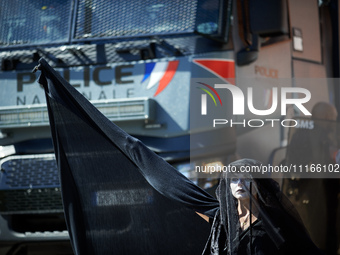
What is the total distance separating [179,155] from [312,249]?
208 cm

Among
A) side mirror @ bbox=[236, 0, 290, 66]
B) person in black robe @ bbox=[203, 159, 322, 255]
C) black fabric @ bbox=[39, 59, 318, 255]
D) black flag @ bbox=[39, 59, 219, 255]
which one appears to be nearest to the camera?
person in black robe @ bbox=[203, 159, 322, 255]

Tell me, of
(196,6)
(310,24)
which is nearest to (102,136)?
(196,6)

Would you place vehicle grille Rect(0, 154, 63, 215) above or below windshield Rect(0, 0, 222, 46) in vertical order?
below

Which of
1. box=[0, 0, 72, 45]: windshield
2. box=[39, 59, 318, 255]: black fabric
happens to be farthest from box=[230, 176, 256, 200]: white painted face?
box=[0, 0, 72, 45]: windshield

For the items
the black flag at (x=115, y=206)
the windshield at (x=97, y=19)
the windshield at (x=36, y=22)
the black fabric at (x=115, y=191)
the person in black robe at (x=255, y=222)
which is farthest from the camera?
the windshield at (x=36, y=22)

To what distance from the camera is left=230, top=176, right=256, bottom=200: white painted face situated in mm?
3639

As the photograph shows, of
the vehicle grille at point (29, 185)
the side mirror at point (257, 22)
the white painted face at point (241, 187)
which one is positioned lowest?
the vehicle grille at point (29, 185)

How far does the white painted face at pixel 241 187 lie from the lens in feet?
11.9

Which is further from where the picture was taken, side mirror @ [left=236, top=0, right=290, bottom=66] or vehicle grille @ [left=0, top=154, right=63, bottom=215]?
vehicle grille @ [left=0, top=154, right=63, bottom=215]

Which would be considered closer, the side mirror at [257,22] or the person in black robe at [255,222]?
the person in black robe at [255,222]

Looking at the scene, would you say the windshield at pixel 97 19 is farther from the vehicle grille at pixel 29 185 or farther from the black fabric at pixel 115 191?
the black fabric at pixel 115 191

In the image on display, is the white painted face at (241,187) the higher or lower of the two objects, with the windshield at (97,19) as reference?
lower

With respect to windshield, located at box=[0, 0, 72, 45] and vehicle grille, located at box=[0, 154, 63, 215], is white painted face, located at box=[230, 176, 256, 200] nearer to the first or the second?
vehicle grille, located at box=[0, 154, 63, 215]

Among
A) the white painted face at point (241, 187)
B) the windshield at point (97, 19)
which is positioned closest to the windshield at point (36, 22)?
the windshield at point (97, 19)
